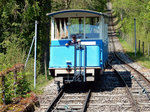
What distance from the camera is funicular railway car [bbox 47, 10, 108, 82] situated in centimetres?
1063

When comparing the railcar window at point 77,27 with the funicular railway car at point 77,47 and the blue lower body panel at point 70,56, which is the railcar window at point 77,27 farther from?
the blue lower body panel at point 70,56

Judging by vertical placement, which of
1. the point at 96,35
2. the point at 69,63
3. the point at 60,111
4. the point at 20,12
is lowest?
the point at 60,111

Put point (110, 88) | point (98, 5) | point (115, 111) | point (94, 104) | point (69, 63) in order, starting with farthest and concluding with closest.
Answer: point (98, 5), point (110, 88), point (69, 63), point (94, 104), point (115, 111)

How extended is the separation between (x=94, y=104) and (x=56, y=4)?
12.5 meters

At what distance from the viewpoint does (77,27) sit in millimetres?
12078

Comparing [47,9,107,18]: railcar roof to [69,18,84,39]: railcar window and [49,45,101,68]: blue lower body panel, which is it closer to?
[69,18,84,39]: railcar window

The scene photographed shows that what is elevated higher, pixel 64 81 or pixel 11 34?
pixel 11 34

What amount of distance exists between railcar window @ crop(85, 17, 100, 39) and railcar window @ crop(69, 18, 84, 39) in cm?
22

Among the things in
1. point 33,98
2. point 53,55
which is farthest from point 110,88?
point 33,98

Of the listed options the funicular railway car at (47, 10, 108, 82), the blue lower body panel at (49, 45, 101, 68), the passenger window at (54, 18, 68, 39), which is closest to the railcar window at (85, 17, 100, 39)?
the funicular railway car at (47, 10, 108, 82)

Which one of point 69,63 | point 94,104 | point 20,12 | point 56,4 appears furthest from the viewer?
point 56,4

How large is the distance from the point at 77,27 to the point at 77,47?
1.67 m

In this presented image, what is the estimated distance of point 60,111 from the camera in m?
8.48

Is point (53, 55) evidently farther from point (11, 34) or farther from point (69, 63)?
point (11, 34)
